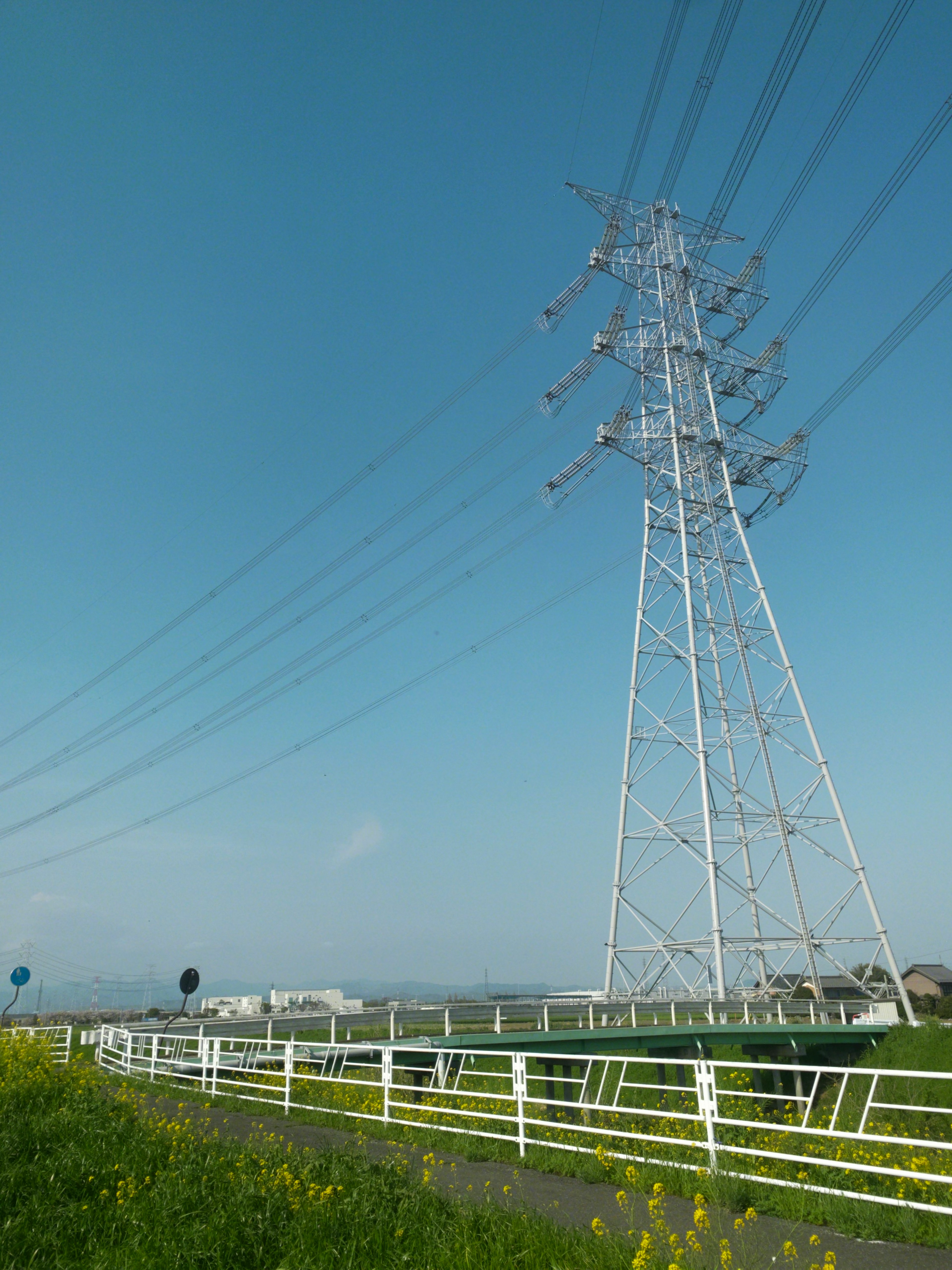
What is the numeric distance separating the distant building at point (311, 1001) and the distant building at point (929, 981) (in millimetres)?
50186

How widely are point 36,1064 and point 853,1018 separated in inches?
1386

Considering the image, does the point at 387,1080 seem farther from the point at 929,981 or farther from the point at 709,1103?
the point at 929,981

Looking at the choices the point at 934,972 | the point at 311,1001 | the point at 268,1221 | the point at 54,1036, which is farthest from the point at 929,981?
the point at 268,1221

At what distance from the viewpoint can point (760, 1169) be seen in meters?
8.74

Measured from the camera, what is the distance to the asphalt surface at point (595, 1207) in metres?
6.12

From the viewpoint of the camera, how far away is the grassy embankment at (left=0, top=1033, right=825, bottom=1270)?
5.80 metres

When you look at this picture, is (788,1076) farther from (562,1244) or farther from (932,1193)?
(562,1244)

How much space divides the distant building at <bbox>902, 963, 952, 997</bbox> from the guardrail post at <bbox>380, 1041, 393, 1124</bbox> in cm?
7631

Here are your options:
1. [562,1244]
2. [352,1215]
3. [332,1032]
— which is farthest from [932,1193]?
[332,1032]

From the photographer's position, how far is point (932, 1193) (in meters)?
8.30

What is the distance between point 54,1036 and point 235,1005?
57184mm

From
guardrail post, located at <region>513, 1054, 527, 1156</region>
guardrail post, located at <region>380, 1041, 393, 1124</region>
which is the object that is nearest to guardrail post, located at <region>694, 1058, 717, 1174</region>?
guardrail post, located at <region>513, 1054, 527, 1156</region>

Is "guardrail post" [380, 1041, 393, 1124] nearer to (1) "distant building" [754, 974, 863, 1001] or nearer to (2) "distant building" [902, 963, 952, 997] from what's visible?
(1) "distant building" [754, 974, 863, 1001]

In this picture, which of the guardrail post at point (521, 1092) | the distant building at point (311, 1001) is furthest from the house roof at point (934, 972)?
the guardrail post at point (521, 1092)
